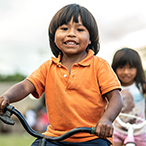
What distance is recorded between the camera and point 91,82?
2619mm

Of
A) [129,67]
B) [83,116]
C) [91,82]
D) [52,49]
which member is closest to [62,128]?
[83,116]

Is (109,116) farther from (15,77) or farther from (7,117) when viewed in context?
(15,77)

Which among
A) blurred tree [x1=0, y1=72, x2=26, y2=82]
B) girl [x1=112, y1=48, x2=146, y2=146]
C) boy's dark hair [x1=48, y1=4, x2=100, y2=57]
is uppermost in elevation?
boy's dark hair [x1=48, y1=4, x2=100, y2=57]

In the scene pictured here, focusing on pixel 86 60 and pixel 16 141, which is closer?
pixel 86 60

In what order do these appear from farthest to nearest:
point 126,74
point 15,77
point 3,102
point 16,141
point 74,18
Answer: point 15,77 < point 16,141 < point 126,74 < point 74,18 < point 3,102

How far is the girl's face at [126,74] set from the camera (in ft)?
15.1

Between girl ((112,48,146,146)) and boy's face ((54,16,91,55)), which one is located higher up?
boy's face ((54,16,91,55))

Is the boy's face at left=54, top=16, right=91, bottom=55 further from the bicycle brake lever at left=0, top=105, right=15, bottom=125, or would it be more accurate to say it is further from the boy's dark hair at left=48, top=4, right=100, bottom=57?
the bicycle brake lever at left=0, top=105, right=15, bottom=125

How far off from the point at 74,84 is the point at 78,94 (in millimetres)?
93

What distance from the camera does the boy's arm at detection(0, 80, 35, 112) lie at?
2395 mm

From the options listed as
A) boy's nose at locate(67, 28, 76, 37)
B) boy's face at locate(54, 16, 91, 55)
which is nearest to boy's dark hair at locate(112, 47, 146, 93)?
boy's face at locate(54, 16, 91, 55)

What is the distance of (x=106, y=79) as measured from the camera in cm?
257

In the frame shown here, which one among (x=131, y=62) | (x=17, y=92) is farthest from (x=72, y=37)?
(x=131, y=62)

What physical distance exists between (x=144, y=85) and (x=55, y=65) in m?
2.26
